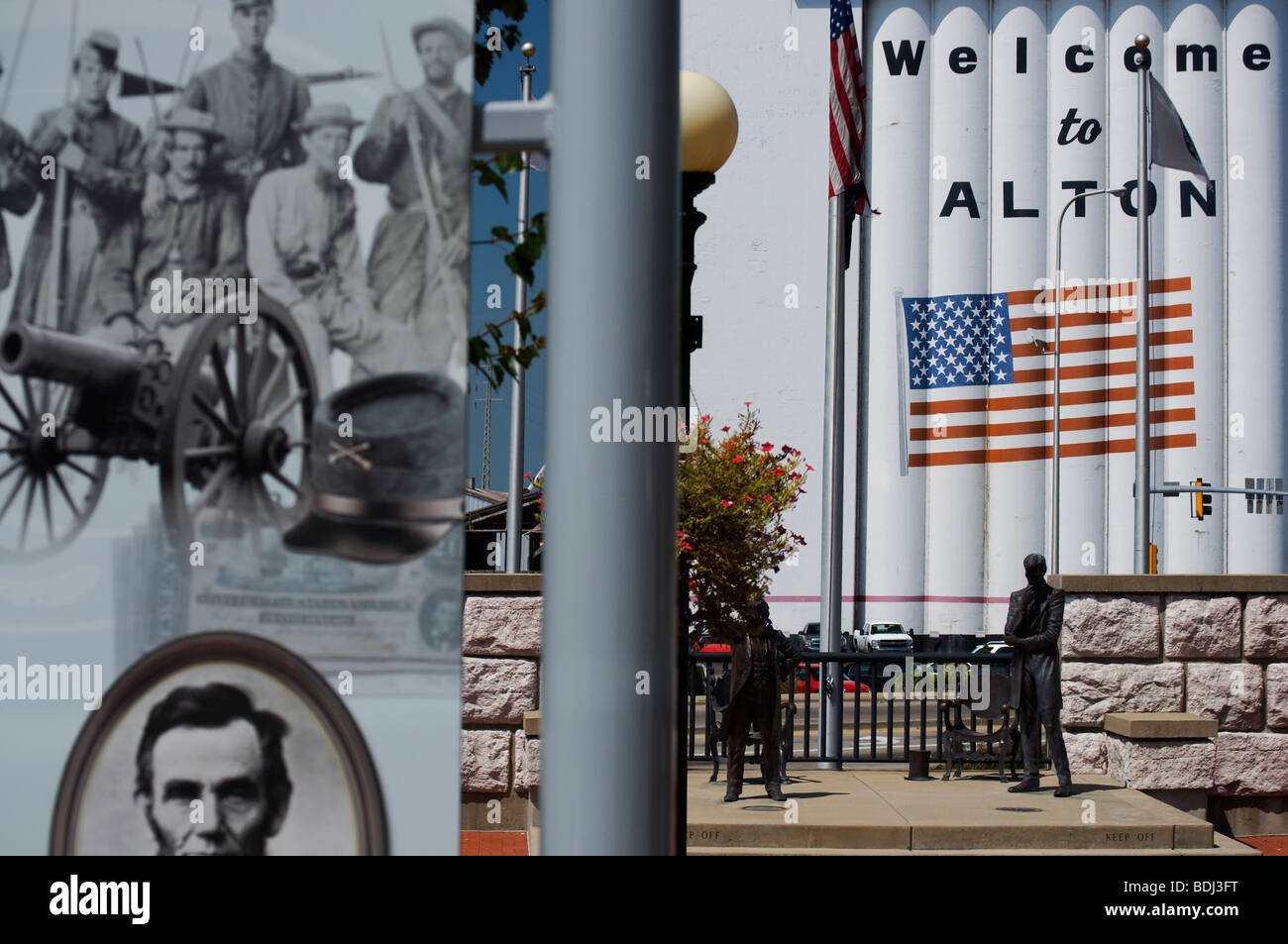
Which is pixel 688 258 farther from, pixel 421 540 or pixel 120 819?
pixel 120 819

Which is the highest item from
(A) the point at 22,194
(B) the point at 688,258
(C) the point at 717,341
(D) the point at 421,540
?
(C) the point at 717,341

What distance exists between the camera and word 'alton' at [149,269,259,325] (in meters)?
2.32

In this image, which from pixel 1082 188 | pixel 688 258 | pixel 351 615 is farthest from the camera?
pixel 1082 188

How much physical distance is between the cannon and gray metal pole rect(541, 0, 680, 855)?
460 mm

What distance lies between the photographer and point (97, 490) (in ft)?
7.54

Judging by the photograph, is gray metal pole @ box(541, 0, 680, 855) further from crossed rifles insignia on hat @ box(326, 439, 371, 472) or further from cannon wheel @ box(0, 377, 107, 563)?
cannon wheel @ box(0, 377, 107, 563)

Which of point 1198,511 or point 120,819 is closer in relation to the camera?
point 120,819

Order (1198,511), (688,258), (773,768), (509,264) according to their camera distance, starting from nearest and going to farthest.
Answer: (509,264) < (688,258) < (773,768) < (1198,511)

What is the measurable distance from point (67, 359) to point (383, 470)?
57 cm

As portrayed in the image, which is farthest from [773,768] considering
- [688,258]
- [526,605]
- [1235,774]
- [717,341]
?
[717,341]

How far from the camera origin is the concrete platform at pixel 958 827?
9703 millimetres

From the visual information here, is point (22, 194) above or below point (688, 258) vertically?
below

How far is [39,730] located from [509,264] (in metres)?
1.38
